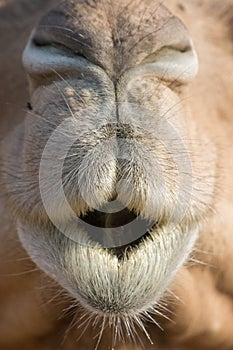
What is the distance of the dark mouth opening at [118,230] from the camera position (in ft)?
7.48

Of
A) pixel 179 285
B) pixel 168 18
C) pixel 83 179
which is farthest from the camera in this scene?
pixel 179 285

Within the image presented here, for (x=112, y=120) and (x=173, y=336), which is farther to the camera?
(x=173, y=336)

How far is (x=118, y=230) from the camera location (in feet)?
7.54

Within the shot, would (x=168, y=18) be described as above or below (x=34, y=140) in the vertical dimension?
above

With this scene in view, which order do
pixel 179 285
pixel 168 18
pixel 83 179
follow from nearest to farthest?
pixel 83 179 < pixel 168 18 < pixel 179 285

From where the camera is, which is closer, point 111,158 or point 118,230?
point 111,158

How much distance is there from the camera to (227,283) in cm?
309

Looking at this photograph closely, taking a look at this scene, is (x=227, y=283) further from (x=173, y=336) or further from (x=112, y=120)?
(x=112, y=120)

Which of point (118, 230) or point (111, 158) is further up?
point (111, 158)

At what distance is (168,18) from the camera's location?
2.37 meters

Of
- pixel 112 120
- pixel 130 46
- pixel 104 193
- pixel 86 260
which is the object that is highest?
pixel 130 46

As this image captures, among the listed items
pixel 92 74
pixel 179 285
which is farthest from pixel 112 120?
pixel 179 285

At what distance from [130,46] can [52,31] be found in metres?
0.19

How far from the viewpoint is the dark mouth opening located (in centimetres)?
228
